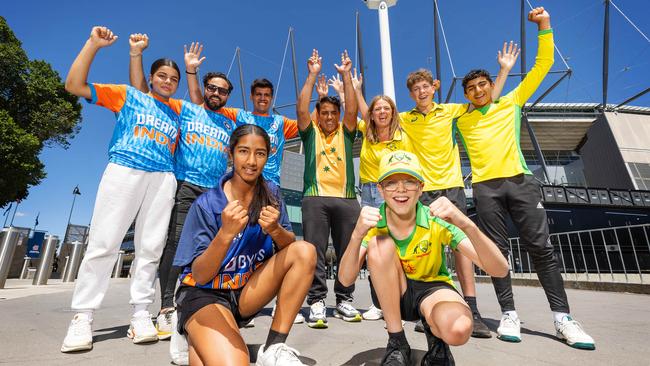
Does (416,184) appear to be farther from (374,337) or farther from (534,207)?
(534,207)

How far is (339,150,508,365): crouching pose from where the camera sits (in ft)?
5.33

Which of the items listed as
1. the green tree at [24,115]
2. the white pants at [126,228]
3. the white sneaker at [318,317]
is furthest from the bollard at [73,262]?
the white sneaker at [318,317]

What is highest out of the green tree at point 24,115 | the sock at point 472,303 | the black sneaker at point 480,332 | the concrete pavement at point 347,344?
the green tree at point 24,115

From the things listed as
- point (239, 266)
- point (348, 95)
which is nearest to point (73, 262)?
point (348, 95)

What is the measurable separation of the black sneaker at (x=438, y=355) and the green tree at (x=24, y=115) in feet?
59.8

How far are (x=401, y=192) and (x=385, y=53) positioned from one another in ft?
41.1

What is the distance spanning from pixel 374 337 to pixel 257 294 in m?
1.17

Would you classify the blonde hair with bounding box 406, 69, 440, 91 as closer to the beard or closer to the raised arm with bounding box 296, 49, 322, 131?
the raised arm with bounding box 296, 49, 322, 131

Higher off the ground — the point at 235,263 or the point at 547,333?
the point at 235,263

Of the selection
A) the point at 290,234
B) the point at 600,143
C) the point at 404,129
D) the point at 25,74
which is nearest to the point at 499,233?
the point at 404,129

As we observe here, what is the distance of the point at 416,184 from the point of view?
1.91 m

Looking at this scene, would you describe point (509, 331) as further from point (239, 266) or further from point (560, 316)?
point (239, 266)

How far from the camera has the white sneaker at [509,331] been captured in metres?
2.31

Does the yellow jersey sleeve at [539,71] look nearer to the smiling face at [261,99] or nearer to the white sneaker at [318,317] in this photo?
the smiling face at [261,99]
